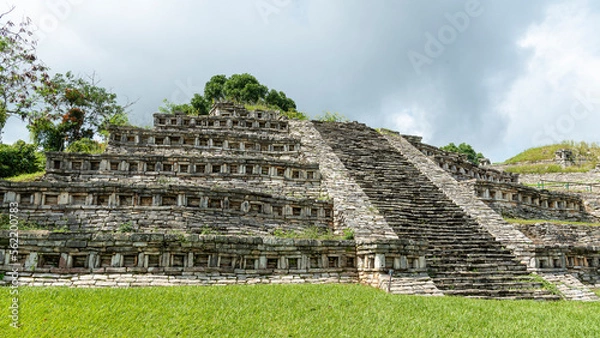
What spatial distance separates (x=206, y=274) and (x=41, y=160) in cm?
1394

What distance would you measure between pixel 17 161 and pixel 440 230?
55.2 ft

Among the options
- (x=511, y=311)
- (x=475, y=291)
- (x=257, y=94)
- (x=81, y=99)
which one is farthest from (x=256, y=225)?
(x=257, y=94)

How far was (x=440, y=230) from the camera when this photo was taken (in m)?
12.1

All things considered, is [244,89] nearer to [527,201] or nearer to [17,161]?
[17,161]

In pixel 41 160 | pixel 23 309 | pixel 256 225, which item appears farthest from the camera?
pixel 41 160

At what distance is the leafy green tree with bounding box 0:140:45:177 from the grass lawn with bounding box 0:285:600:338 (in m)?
12.7

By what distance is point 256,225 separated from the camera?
11.1 m

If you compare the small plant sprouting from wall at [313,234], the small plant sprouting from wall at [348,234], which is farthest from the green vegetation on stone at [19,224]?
the small plant sprouting from wall at [348,234]

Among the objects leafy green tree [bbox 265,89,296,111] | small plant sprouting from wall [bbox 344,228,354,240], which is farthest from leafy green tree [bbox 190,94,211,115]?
small plant sprouting from wall [bbox 344,228,354,240]

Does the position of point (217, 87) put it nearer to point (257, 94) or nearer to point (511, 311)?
point (257, 94)

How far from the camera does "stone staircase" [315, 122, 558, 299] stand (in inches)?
383

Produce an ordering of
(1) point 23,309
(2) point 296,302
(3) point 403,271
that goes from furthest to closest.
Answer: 1. (3) point 403,271
2. (2) point 296,302
3. (1) point 23,309

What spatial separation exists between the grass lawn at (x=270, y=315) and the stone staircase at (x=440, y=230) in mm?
1719

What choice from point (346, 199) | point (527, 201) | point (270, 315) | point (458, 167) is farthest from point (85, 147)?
point (527, 201)
